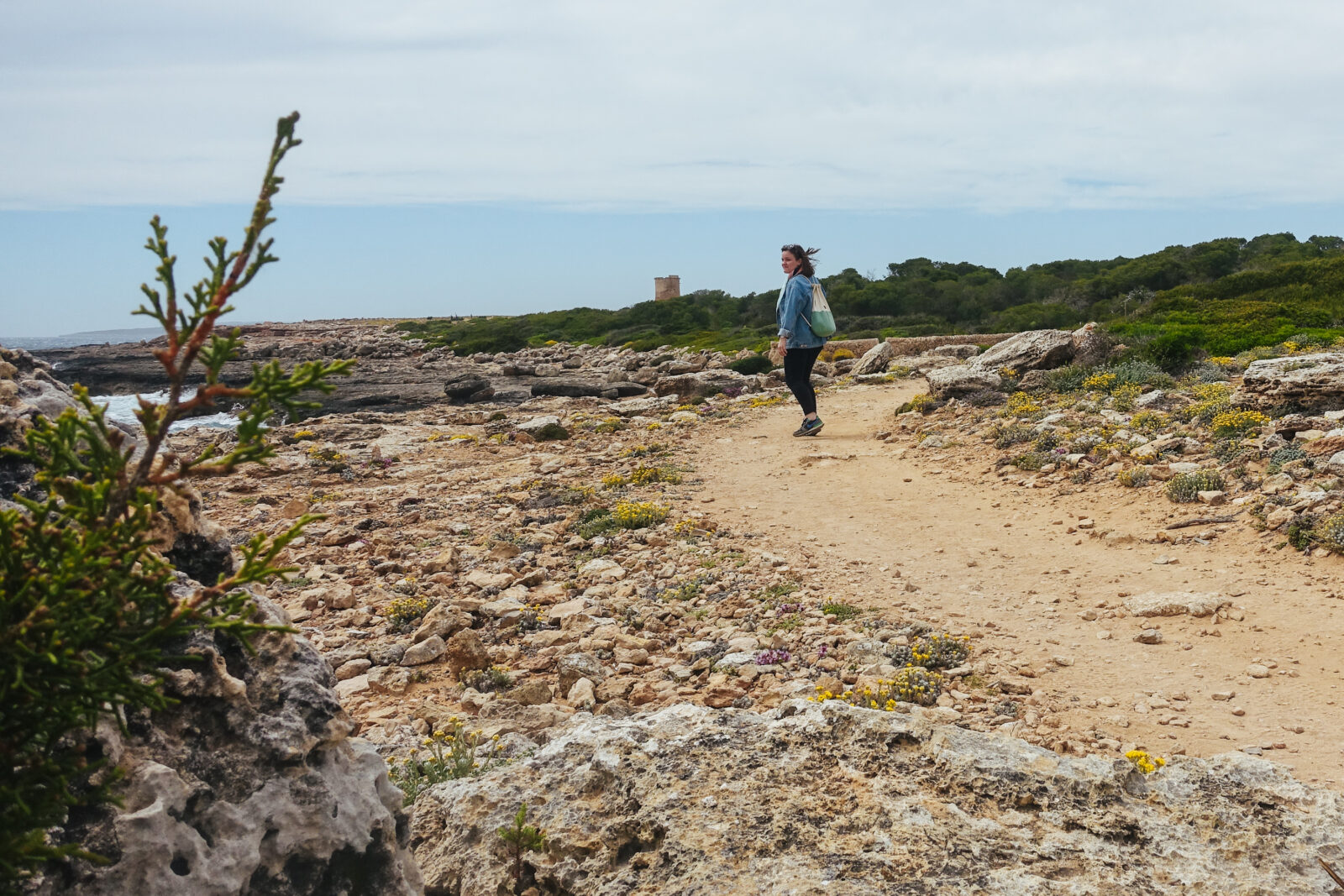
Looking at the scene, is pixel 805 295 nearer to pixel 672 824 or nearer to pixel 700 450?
pixel 700 450

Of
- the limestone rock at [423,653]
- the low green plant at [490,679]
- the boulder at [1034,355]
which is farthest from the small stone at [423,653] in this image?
the boulder at [1034,355]

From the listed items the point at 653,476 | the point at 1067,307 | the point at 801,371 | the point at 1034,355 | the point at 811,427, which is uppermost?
the point at 1067,307

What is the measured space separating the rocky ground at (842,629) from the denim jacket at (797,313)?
60.1 inches

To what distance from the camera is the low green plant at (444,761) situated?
3359 millimetres

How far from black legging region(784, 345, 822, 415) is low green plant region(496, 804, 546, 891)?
34.2 ft

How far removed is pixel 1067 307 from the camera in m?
35.2

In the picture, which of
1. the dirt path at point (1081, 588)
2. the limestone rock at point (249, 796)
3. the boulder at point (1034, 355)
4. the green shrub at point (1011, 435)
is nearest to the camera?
the limestone rock at point (249, 796)

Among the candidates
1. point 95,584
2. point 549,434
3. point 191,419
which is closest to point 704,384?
point 549,434

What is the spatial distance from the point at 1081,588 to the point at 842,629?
198cm

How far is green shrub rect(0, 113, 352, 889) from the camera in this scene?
5.28 feet

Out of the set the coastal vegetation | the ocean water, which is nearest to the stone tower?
the coastal vegetation

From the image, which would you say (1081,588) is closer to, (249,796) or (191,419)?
(249,796)

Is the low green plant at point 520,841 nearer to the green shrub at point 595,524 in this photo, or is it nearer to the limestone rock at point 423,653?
the limestone rock at point 423,653

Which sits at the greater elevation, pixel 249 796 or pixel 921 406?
pixel 921 406
